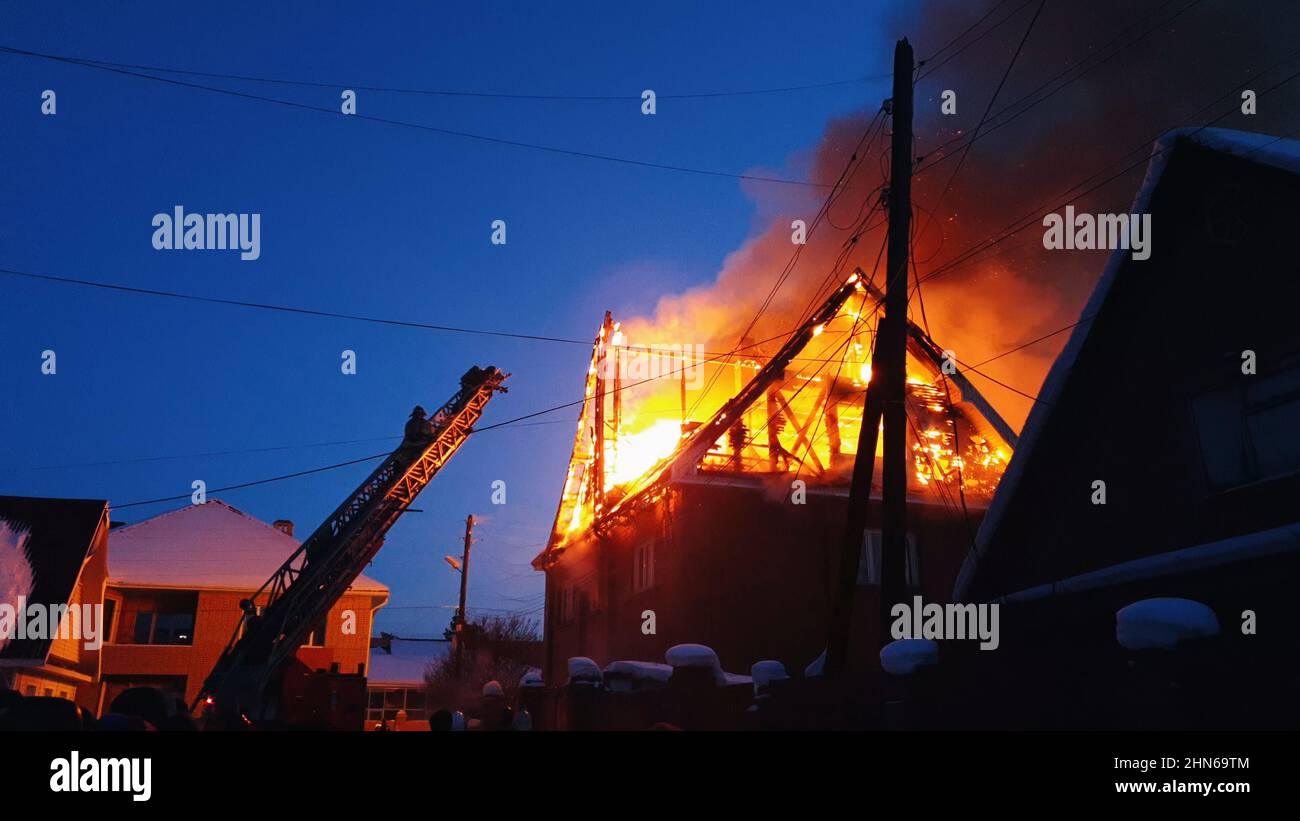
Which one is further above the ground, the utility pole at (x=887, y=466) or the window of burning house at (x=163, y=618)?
the utility pole at (x=887, y=466)

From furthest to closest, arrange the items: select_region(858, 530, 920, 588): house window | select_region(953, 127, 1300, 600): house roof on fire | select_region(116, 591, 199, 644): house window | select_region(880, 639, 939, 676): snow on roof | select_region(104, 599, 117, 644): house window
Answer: select_region(116, 591, 199, 644): house window, select_region(104, 599, 117, 644): house window, select_region(858, 530, 920, 588): house window, select_region(953, 127, 1300, 600): house roof on fire, select_region(880, 639, 939, 676): snow on roof

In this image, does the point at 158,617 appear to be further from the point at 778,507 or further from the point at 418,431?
the point at 778,507

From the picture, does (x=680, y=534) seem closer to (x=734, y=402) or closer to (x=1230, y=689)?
(x=734, y=402)

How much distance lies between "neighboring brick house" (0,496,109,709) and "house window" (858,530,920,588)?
16.9 metres

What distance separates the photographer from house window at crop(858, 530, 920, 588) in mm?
19438

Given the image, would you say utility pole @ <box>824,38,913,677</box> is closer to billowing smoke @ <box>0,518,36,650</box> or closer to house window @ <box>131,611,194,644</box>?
billowing smoke @ <box>0,518,36,650</box>

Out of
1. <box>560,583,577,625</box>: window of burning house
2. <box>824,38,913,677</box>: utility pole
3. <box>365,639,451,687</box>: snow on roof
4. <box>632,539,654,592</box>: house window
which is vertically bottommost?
<box>365,639,451,687</box>: snow on roof

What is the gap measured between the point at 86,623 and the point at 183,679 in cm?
754

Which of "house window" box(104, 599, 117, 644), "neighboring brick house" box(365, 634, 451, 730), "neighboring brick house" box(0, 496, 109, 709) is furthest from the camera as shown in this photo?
"neighboring brick house" box(365, 634, 451, 730)

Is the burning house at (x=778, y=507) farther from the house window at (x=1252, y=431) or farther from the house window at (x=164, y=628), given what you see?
the house window at (x=164, y=628)

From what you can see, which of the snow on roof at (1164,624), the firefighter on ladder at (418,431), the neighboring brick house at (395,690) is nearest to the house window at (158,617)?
the neighboring brick house at (395,690)

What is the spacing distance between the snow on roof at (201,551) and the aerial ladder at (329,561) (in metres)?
12.9

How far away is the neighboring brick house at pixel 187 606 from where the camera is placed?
3019 cm

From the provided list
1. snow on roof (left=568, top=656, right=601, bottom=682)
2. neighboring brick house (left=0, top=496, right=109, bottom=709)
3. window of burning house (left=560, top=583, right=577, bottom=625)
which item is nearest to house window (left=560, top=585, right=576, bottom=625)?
window of burning house (left=560, top=583, right=577, bottom=625)
